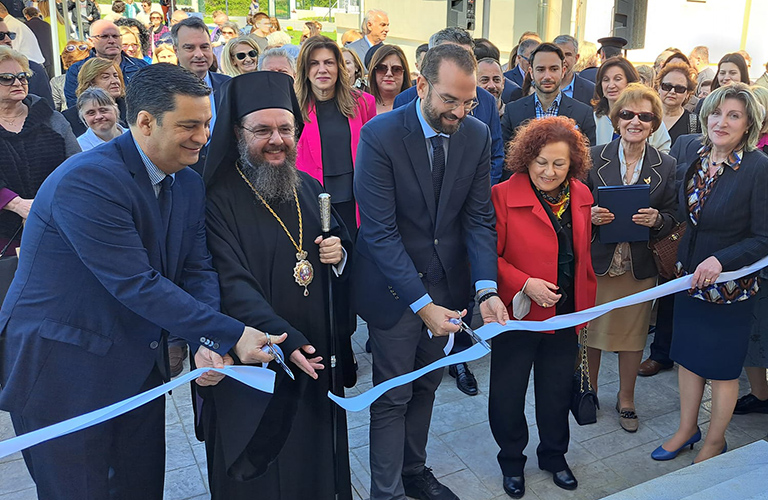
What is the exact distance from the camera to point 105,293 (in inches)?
100

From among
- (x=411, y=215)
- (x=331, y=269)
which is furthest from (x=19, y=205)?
(x=411, y=215)

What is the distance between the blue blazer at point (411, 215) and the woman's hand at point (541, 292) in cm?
22

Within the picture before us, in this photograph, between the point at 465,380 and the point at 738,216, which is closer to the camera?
the point at 738,216

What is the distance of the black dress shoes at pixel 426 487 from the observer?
12.0 ft

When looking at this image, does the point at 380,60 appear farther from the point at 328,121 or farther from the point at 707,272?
the point at 707,272

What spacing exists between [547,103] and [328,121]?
1.96 meters

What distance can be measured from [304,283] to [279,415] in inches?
25.4

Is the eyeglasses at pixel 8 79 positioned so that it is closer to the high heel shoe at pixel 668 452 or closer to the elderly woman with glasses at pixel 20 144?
the elderly woman with glasses at pixel 20 144

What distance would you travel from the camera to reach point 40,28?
32.4 ft

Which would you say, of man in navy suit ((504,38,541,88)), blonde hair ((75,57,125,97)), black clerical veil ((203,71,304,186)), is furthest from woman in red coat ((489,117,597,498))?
man in navy suit ((504,38,541,88))

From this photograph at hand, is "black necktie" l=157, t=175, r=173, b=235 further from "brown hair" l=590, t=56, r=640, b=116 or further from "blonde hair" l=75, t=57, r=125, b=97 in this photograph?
"brown hair" l=590, t=56, r=640, b=116

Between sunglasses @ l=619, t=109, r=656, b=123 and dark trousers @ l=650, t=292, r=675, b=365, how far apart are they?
66.1 inches

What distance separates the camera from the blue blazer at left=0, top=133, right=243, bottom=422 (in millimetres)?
2412

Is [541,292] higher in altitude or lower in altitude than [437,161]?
lower
